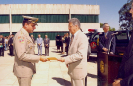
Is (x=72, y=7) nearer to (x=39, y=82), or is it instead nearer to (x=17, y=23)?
(x=17, y=23)

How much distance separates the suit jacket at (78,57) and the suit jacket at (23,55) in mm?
647

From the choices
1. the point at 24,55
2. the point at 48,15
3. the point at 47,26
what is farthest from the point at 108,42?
the point at 48,15

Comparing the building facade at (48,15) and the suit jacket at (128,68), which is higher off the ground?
the building facade at (48,15)

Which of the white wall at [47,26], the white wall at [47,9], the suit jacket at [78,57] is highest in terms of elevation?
the white wall at [47,9]

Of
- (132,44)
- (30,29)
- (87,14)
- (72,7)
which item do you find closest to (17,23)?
(72,7)

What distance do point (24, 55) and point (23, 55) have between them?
0.02 metres

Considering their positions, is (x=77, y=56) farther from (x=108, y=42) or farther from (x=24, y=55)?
(x=108, y=42)

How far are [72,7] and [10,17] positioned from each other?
12444 millimetres

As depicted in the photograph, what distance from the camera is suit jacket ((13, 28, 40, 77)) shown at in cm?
222

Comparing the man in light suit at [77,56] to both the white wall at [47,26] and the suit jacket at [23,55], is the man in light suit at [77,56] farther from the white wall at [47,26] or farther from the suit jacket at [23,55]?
the white wall at [47,26]

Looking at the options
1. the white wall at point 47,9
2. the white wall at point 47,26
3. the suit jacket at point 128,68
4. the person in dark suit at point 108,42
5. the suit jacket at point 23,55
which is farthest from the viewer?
the white wall at point 47,26

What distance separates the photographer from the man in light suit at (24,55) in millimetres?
2225

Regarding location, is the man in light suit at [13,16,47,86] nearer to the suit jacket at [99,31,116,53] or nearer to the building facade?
the suit jacket at [99,31,116,53]

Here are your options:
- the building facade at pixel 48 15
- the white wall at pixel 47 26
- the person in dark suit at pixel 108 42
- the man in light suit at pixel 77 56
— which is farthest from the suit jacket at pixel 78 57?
the white wall at pixel 47 26
